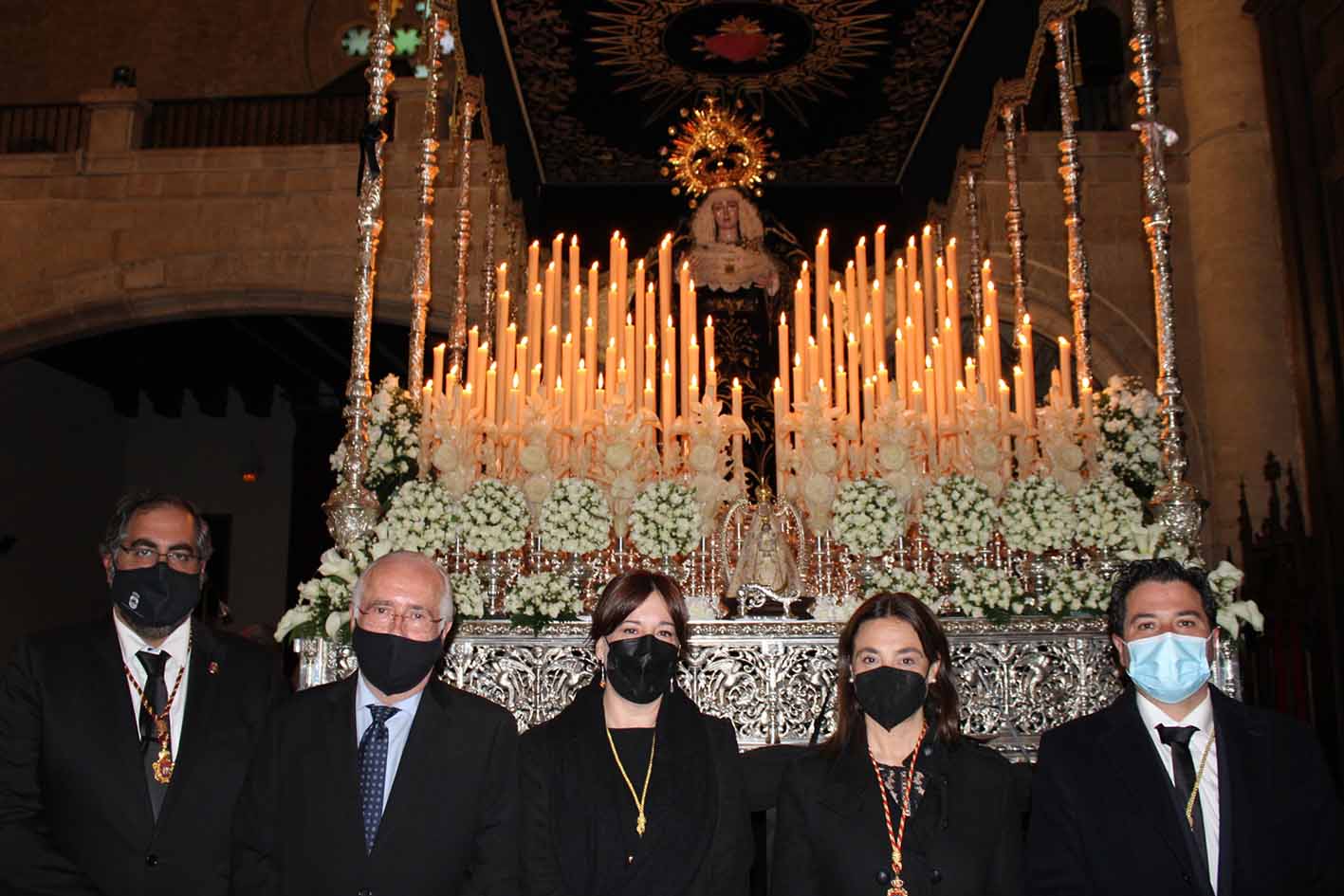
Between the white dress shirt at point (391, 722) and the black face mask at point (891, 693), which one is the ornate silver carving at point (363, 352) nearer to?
the white dress shirt at point (391, 722)

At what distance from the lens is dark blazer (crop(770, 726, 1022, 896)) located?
2771 mm

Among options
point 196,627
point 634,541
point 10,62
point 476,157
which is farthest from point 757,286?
point 10,62

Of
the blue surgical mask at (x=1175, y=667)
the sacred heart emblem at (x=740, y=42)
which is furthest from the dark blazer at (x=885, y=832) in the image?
the sacred heart emblem at (x=740, y=42)

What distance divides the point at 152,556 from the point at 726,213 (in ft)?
18.1

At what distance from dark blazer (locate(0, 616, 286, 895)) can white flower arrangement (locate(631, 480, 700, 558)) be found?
77.1 inches

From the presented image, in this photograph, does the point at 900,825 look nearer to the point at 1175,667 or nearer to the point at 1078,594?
the point at 1175,667

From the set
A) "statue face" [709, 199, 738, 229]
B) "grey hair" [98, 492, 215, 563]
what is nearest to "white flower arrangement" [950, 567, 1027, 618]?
"grey hair" [98, 492, 215, 563]

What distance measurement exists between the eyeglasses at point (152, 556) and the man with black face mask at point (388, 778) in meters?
0.51

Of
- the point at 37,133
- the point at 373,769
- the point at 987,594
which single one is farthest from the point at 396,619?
the point at 37,133

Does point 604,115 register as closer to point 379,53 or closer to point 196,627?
point 379,53

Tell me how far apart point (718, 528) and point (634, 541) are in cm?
50

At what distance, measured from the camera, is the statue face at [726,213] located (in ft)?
25.8

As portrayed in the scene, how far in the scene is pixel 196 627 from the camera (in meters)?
3.19

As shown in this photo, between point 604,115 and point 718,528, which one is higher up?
point 604,115
